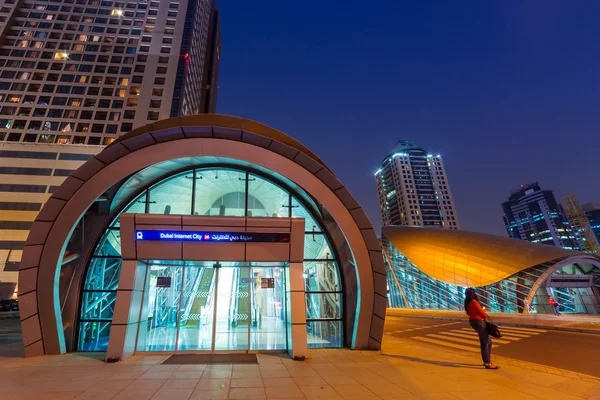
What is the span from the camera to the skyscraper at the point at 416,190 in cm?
14800

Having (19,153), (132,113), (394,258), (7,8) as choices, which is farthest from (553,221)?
(7,8)

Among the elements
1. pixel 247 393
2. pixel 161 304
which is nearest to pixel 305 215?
pixel 161 304

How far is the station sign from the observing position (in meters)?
10.2

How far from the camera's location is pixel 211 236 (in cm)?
1045

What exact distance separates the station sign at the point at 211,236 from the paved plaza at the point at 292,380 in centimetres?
417

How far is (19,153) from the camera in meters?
51.8

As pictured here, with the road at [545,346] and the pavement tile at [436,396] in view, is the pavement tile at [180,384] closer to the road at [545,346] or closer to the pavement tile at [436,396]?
the pavement tile at [436,396]

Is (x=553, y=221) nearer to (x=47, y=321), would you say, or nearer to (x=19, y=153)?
(x=47, y=321)

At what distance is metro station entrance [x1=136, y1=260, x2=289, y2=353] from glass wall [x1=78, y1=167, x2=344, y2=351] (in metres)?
1.70

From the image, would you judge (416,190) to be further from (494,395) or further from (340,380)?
(340,380)

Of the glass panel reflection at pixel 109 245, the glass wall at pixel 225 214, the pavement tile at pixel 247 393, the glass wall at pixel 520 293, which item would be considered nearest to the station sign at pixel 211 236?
the glass wall at pixel 225 214

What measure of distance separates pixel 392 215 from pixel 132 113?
14268cm

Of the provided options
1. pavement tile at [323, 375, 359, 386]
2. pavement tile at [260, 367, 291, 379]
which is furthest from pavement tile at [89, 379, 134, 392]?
pavement tile at [323, 375, 359, 386]

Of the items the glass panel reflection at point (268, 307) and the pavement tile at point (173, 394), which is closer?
the pavement tile at point (173, 394)
